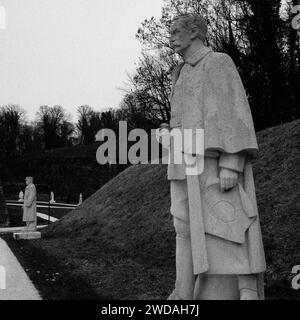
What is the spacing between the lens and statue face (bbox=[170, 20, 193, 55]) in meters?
4.32

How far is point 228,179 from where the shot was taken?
3.96m


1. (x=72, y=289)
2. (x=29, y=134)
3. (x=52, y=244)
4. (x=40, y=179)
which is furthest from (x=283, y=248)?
(x=29, y=134)

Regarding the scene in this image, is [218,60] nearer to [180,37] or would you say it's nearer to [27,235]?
[180,37]

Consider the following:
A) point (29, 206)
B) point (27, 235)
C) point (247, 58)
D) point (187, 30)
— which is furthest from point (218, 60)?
point (247, 58)

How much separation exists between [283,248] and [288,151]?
559cm

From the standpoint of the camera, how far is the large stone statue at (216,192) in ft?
13.0

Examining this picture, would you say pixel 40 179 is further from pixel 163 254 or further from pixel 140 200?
pixel 163 254

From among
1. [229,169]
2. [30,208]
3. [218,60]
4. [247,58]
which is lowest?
[229,169]

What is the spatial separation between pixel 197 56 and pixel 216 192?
1183 mm

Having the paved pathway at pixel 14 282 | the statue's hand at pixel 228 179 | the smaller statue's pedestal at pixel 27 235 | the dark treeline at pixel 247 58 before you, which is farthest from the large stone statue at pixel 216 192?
the dark treeline at pixel 247 58

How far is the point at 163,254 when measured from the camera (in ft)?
40.5

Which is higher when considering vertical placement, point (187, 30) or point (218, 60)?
point (187, 30)

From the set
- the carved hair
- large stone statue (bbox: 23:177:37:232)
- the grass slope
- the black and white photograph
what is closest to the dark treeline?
the black and white photograph

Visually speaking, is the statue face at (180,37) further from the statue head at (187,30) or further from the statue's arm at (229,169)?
the statue's arm at (229,169)
